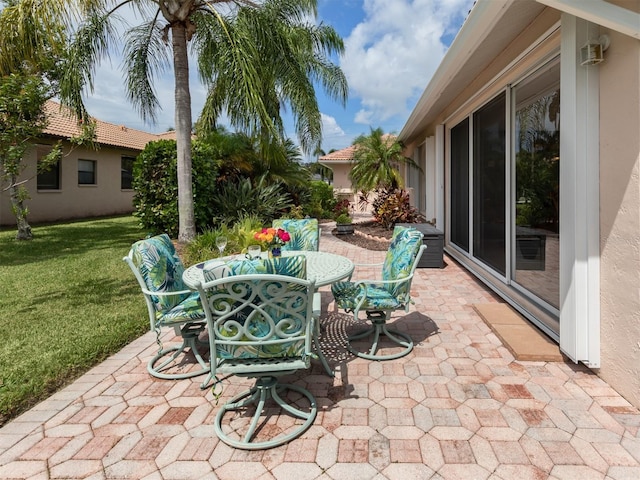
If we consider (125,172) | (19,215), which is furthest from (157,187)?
(125,172)

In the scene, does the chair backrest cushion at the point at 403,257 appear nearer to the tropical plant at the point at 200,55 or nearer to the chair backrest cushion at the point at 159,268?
the chair backrest cushion at the point at 159,268

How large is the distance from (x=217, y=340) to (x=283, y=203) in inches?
433

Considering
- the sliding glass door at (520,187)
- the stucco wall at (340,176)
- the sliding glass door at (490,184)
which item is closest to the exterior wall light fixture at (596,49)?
the sliding glass door at (520,187)

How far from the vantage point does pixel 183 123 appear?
889 cm

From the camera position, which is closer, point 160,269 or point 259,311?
point 259,311

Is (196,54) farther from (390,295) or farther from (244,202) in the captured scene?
(390,295)

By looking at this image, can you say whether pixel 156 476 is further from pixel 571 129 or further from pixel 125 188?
pixel 125 188

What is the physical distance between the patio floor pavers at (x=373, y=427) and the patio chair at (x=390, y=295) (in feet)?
0.69

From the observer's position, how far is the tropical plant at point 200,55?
322 inches

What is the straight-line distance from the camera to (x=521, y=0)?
11.3ft

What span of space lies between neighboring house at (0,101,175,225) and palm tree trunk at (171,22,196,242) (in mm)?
6860

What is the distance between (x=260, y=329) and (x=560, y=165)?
10.0 feet

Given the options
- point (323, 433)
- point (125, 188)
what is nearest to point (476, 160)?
point (323, 433)

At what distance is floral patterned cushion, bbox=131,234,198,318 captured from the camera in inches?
130
